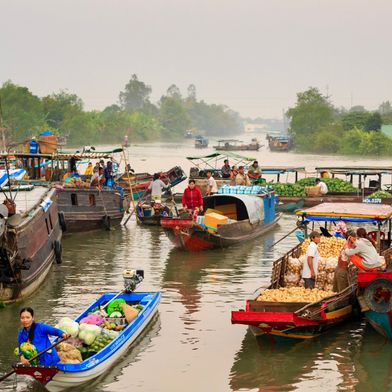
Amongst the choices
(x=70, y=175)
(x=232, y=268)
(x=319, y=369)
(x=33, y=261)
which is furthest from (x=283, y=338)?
(x=70, y=175)

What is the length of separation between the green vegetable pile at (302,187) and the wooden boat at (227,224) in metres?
5.81

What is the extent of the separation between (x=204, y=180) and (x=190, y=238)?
10830mm

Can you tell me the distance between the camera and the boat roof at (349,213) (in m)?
18.0

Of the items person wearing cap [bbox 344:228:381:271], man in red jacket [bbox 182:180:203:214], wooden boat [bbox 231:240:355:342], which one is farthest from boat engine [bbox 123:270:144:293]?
man in red jacket [bbox 182:180:203:214]

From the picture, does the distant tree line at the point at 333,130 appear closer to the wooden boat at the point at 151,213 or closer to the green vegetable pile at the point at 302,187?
the green vegetable pile at the point at 302,187

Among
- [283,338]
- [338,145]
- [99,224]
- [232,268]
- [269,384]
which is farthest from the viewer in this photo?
[338,145]

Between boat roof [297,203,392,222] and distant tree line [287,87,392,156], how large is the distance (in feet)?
257

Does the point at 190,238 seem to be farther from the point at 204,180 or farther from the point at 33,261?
the point at 204,180

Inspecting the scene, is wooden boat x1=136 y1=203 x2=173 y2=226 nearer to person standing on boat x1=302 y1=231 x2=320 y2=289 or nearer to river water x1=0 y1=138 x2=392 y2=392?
river water x1=0 y1=138 x2=392 y2=392

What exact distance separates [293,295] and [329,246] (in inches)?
102

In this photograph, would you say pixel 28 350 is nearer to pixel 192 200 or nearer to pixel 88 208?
pixel 192 200

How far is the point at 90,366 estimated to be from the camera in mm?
12867

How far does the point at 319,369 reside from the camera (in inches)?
571

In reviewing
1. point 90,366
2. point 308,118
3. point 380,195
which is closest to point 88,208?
point 380,195
